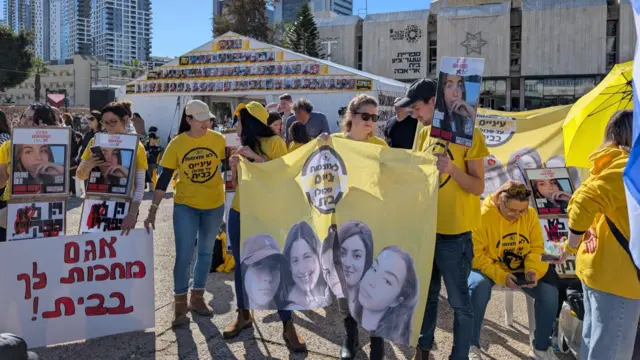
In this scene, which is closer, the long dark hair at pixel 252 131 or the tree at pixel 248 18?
the long dark hair at pixel 252 131

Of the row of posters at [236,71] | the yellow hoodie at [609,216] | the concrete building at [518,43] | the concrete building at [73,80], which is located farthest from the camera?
the concrete building at [73,80]

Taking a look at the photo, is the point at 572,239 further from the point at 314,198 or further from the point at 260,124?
the point at 260,124

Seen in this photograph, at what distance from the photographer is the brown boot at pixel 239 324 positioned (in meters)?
4.05

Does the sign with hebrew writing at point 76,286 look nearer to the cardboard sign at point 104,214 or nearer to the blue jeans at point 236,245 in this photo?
the cardboard sign at point 104,214

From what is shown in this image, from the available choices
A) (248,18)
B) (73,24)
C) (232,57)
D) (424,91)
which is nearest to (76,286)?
(424,91)

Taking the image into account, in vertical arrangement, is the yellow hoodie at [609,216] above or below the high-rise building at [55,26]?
below

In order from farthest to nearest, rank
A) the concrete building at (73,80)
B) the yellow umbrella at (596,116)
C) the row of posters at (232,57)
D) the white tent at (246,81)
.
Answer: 1. the concrete building at (73,80)
2. the row of posters at (232,57)
3. the white tent at (246,81)
4. the yellow umbrella at (596,116)

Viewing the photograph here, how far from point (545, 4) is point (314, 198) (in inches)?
1471

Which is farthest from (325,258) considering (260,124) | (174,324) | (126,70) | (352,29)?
(126,70)

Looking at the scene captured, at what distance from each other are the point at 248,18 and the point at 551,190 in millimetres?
44146

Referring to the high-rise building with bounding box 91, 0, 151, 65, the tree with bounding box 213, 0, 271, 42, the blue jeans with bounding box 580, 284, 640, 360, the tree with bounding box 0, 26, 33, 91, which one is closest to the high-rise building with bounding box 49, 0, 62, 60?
the high-rise building with bounding box 91, 0, 151, 65

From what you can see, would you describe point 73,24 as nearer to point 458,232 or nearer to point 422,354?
point 422,354

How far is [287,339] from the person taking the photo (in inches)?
153

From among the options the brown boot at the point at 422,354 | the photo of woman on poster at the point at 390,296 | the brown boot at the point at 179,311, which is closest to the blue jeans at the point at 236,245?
the brown boot at the point at 179,311
